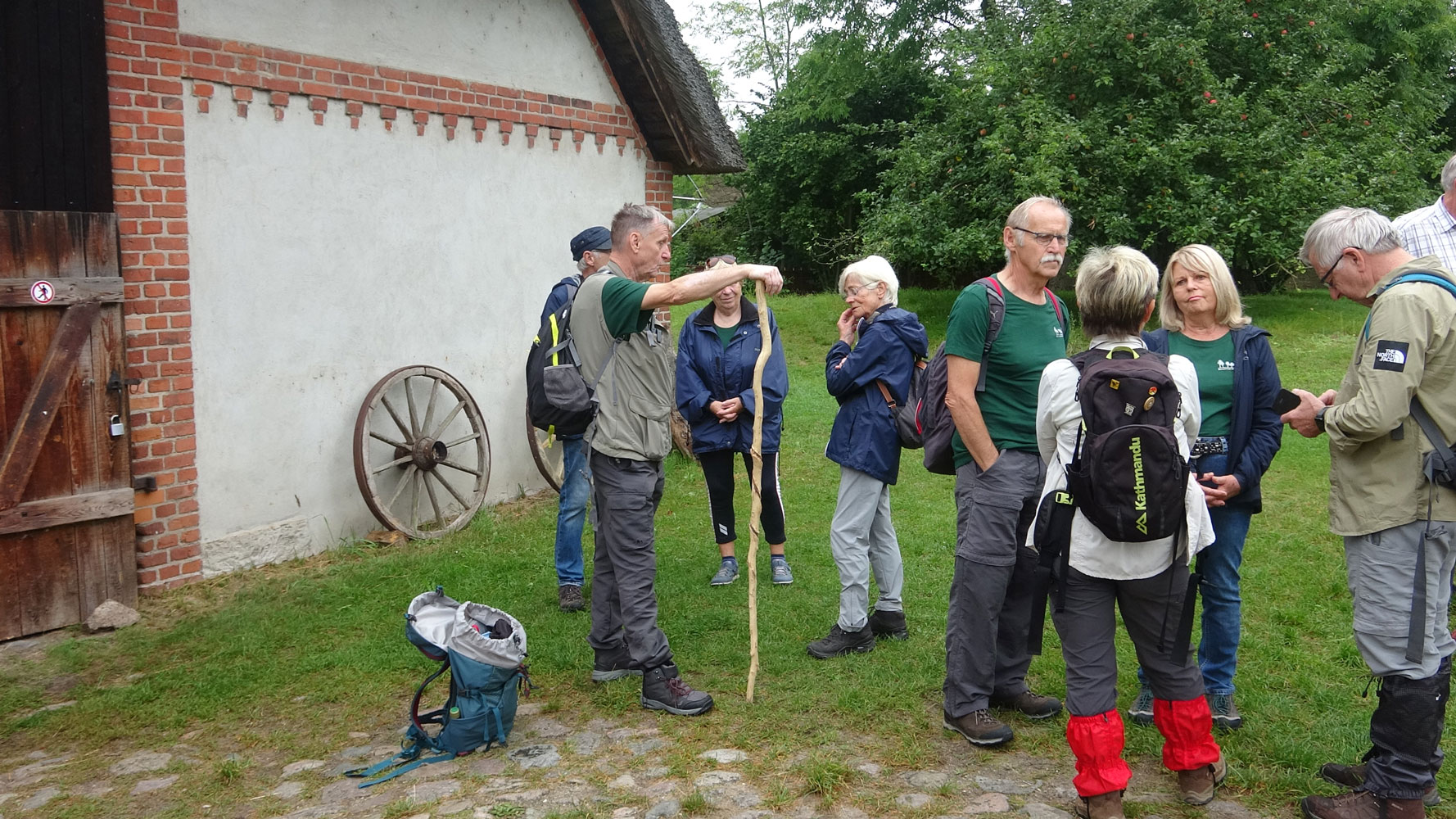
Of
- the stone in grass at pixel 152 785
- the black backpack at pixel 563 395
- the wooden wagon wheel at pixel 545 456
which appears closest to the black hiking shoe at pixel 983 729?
the black backpack at pixel 563 395

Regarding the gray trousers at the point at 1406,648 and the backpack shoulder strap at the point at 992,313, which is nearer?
the gray trousers at the point at 1406,648

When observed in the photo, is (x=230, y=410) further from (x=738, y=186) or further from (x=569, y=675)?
(x=738, y=186)

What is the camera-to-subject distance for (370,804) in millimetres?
3697

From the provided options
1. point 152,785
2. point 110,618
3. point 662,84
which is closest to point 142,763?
point 152,785

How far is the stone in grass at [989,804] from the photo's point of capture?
356cm

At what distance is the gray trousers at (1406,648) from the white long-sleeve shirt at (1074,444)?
0.55 meters

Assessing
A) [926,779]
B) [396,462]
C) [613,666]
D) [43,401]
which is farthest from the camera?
[396,462]

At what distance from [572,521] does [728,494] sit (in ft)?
2.90

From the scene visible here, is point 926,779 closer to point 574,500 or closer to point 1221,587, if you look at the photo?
point 1221,587

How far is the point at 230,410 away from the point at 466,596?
1794 millimetres

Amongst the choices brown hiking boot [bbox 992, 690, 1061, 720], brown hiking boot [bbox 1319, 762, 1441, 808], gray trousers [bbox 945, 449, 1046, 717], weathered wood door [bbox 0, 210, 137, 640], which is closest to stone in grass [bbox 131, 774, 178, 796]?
weathered wood door [bbox 0, 210, 137, 640]

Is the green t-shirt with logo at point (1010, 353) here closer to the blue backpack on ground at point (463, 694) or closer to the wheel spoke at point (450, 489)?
the blue backpack on ground at point (463, 694)

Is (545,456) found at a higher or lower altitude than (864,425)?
lower

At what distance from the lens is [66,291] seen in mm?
5465
